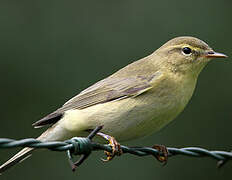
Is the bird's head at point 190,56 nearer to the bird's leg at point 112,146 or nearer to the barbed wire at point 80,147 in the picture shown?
the bird's leg at point 112,146

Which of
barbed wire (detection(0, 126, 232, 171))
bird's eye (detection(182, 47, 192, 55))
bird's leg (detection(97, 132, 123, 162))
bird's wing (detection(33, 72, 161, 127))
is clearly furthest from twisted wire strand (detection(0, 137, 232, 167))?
bird's eye (detection(182, 47, 192, 55))

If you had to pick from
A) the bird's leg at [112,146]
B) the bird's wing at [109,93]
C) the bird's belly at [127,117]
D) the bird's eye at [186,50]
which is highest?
the bird's eye at [186,50]

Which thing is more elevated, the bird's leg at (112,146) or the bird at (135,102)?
the bird at (135,102)

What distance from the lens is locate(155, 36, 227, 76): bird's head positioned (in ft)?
17.6

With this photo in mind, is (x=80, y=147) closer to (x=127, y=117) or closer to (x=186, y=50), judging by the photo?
(x=127, y=117)

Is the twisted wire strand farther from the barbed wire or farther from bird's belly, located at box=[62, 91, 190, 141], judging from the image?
bird's belly, located at box=[62, 91, 190, 141]

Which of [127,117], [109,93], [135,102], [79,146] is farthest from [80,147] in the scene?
[109,93]

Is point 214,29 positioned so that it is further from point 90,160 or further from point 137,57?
point 90,160

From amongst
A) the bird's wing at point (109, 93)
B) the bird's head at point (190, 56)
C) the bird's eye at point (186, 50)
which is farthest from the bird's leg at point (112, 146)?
the bird's eye at point (186, 50)

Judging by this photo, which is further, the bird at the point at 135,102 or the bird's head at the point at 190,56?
the bird's head at the point at 190,56

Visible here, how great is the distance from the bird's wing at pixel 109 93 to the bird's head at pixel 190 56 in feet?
1.02

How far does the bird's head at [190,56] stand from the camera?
536 centimetres

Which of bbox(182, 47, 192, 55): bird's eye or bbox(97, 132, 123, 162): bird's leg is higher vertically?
bbox(182, 47, 192, 55): bird's eye

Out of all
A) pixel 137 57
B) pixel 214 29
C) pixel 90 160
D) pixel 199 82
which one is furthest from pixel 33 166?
pixel 214 29
